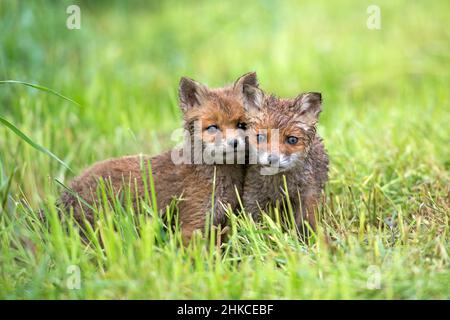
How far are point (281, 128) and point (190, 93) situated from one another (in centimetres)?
83

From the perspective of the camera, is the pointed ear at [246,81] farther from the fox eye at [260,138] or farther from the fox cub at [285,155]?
the fox eye at [260,138]

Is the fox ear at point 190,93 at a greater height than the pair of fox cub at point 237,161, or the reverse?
the fox ear at point 190,93

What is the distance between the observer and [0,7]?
8180 millimetres

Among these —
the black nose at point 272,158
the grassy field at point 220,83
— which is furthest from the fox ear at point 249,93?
the grassy field at point 220,83

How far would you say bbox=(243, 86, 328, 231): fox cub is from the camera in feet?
16.0

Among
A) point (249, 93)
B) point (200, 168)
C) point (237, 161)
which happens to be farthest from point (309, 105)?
point (200, 168)

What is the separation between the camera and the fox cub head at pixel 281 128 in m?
4.84

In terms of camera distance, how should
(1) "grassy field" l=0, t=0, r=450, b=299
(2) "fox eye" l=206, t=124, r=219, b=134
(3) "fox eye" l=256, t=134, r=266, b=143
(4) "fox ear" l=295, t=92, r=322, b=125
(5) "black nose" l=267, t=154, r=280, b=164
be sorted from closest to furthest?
(1) "grassy field" l=0, t=0, r=450, b=299
(5) "black nose" l=267, t=154, r=280, b=164
(3) "fox eye" l=256, t=134, r=266, b=143
(4) "fox ear" l=295, t=92, r=322, b=125
(2) "fox eye" l=206, t=124, r=219, b=134

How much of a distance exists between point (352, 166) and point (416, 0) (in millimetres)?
7034

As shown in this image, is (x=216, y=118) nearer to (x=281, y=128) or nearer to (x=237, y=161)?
(x=237, y=161)

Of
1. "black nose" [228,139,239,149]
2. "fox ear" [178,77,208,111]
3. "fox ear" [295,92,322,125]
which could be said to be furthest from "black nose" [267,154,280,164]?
"fox ear" [178,77,208,111]

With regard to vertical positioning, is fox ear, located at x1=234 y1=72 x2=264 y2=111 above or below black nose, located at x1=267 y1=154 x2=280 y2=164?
above

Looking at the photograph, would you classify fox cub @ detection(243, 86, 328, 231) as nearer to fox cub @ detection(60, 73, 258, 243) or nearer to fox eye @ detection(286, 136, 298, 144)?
fox eye @ detection(286, 136, 298, 144)

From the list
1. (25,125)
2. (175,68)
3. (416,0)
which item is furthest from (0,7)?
(416,0)
